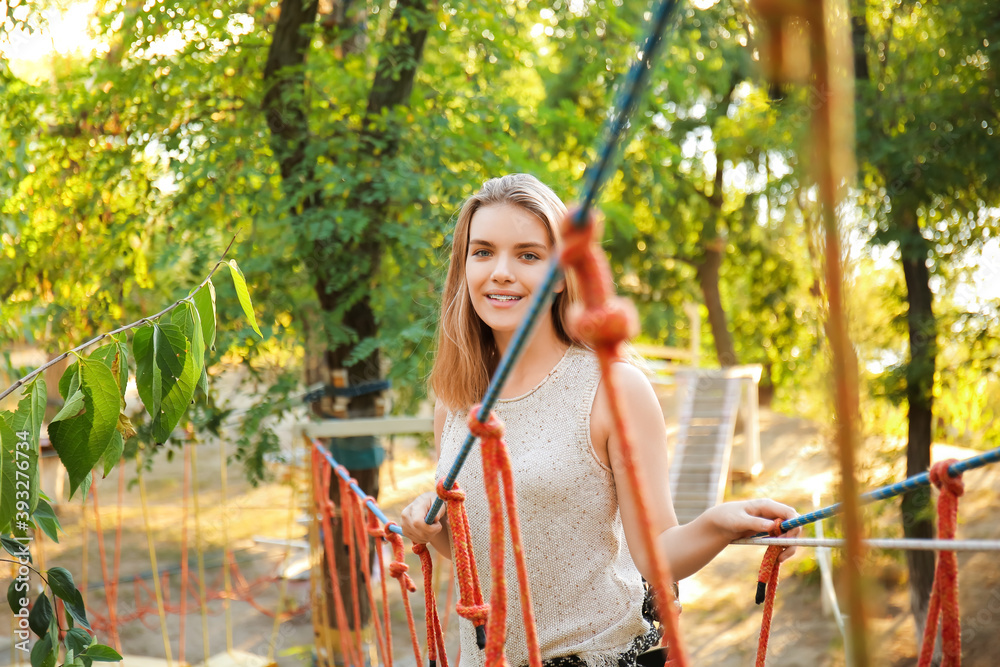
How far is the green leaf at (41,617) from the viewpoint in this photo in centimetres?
106

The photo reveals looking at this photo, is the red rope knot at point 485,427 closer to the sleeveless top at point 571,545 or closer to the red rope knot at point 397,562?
the sleeveless top at point 571,545

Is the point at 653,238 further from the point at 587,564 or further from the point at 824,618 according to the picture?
the point at 587,564

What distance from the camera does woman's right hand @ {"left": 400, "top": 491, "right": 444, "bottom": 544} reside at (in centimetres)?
122

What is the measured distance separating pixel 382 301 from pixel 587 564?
6.36 feet

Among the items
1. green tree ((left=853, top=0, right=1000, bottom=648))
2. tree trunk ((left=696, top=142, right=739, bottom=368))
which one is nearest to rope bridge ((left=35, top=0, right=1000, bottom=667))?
green tree ((left=853, top=0, right=1000, bottom=648))

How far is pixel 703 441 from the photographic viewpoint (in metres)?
7.20

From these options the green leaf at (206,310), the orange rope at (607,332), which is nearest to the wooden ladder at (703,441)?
the green leaf at (206,310)

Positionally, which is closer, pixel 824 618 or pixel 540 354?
pixel 540 354

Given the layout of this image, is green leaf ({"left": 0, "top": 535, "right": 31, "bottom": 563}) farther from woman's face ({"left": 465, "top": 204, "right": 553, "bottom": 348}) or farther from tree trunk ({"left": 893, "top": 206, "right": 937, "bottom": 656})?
tree trunk ({"left": 893, "top": 206, "right": 937, "bottom": 656})

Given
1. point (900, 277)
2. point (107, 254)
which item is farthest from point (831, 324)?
point (900, 277)

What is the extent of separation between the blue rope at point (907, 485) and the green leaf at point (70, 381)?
80 centimetres

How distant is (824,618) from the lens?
215 inches

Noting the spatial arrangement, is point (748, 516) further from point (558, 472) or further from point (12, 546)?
point (12, 546)

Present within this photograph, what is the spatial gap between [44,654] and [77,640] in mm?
39
